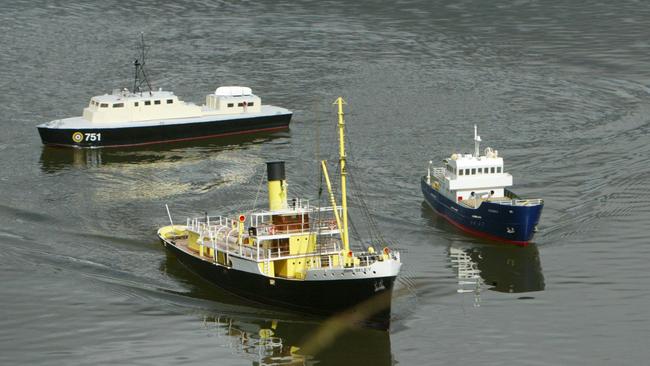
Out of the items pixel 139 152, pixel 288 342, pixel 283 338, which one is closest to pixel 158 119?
pixel 139 152

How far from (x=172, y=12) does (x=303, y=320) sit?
9098 cm

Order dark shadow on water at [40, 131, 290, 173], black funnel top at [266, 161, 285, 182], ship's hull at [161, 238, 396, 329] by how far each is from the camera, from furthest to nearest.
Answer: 1. dark shadow on water at [40, 131, 290, 173]
2. black funnel top at [266, 161, 285, 182]
3. ship's hull at [161, 238, 396, 329]

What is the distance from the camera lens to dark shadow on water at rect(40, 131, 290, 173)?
103 metres

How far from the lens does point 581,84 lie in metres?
121

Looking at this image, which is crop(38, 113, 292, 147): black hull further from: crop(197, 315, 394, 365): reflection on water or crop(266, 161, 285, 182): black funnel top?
crop(197, 315, 394, 365): reflection on water

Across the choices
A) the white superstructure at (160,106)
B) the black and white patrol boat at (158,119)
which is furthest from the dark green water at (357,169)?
the white superstructure at (160,106)

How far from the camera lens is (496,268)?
7750cm

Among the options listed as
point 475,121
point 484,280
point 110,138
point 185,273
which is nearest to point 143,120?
point 110,138

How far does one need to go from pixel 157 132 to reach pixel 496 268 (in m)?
40.6

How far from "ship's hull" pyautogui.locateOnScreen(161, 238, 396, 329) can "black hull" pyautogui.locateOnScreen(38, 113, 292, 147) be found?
3818 centimetres

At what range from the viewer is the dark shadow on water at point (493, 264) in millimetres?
74188

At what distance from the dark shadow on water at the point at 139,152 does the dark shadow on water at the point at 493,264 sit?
28.9 metres

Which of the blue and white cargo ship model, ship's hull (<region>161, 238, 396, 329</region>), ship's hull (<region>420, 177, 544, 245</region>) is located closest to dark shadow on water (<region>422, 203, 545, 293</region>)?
ship's hull (<region>420, 177, 544, 245</region>)

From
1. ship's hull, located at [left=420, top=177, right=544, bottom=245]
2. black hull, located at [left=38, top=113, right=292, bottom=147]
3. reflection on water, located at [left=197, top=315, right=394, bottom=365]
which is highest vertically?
black hull, located at [left=38, top=113, right=292, bottom=147]
